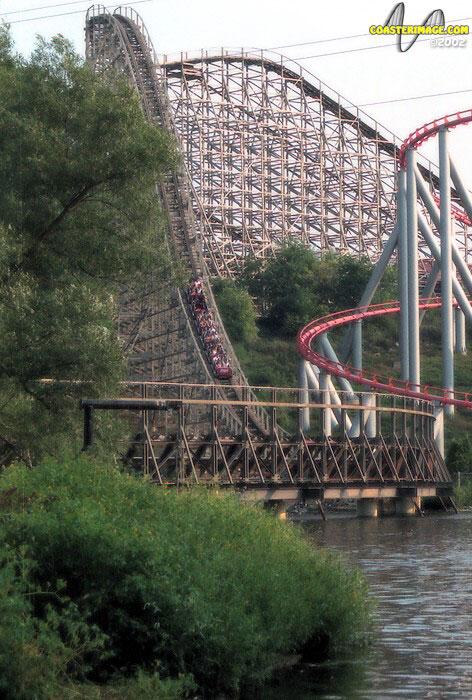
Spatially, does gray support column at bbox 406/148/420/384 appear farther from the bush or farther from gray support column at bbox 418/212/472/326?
the bush

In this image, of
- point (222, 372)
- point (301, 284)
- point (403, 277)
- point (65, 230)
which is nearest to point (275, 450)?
point (222, 372)

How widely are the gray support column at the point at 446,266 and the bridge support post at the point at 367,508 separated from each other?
6.16 metres

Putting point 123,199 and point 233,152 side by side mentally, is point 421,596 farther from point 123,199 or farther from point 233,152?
point 233,152

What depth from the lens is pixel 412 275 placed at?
43281 mm

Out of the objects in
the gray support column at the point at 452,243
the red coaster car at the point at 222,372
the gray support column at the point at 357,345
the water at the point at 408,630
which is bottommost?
the water at the point at 408,630

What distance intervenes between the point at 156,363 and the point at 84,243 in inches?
1138

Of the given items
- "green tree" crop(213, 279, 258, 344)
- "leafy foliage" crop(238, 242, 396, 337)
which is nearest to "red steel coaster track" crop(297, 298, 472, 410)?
"green tree" crop(213, 279, 258, 344)

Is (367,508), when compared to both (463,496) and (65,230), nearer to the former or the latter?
(463,496)

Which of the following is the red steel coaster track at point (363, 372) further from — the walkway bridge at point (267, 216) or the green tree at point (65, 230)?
the green tree at point (65, 230)

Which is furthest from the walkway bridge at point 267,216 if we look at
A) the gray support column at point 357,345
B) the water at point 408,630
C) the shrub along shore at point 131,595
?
the shrub along shore at point 131,595

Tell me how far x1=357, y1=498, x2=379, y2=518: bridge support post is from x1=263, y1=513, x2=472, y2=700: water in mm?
10014

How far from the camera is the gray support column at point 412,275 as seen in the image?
4306 cm

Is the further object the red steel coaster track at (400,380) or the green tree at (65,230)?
the red steel coaster track at (400,380)

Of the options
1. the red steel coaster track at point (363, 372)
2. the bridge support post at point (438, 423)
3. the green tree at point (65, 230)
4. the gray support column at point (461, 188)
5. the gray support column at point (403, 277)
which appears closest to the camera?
the green tree at point (65, 230)
